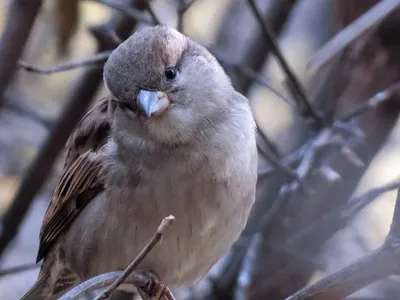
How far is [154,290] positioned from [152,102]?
1.69ft

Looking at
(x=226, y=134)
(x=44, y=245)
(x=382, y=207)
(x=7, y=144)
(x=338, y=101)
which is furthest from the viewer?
(x=7, y=144)

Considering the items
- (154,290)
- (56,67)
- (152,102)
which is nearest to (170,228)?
(154,290)

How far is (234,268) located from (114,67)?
108 cm

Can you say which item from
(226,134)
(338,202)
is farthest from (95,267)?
(338,202)

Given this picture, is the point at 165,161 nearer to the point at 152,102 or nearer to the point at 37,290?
the point at 152,102

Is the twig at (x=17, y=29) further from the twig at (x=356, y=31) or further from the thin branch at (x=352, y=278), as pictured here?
the thin branch at (x=352, y=278)

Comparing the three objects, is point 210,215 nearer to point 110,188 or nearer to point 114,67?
point 110,188

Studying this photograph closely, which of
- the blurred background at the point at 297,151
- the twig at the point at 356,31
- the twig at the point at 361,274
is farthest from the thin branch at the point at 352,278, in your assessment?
the blurred background at the point at 297,151

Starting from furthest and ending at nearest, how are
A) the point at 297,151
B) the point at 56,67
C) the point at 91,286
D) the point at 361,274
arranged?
the point at 297,151, the point at 56,67, the point at 91,286, the point at 361,274

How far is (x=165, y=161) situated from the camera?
2.09 metres

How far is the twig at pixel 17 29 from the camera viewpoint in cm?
250

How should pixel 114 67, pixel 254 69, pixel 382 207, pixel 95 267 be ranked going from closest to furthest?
pixel 114 67, pixel 95 267, pixel 382 207, pixel 254 69

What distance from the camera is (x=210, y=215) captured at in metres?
2.13

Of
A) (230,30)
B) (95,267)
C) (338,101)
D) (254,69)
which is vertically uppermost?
(230,30)
